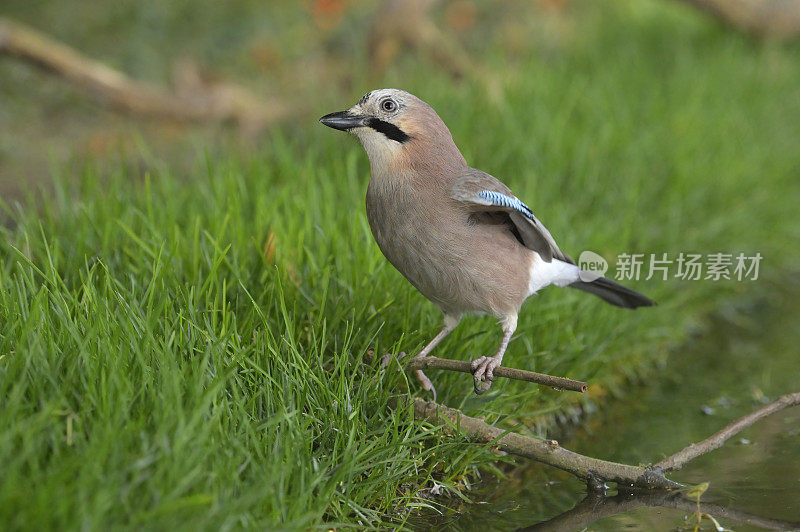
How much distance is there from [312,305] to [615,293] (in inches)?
50.2

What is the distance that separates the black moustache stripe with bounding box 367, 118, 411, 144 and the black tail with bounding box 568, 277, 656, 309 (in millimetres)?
1108

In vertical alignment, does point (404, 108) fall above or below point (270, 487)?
above

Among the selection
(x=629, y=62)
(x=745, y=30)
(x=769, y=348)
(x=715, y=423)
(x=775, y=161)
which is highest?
Result: (x=745, y=30)

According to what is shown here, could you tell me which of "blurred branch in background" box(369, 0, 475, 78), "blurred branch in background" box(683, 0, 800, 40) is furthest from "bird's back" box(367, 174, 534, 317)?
"blurred branch in background" box(683, 0, 800, 40)

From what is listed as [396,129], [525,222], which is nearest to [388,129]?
[396,129]

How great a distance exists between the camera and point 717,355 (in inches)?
200

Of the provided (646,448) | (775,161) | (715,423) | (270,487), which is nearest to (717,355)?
(715,423)

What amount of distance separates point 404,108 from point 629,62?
562 centimetres

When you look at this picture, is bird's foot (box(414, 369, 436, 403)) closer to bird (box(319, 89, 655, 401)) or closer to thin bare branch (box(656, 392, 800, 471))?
bird (box(319, 89, 655, 401))

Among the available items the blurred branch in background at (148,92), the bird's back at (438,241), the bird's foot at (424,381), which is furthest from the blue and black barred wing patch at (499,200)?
the blurred branch in background at (148,92)

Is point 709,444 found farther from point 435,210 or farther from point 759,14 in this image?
point 759,14

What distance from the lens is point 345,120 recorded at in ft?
10.0

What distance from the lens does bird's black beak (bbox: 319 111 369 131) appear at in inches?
119

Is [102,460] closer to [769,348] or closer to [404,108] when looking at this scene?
[404,108]
